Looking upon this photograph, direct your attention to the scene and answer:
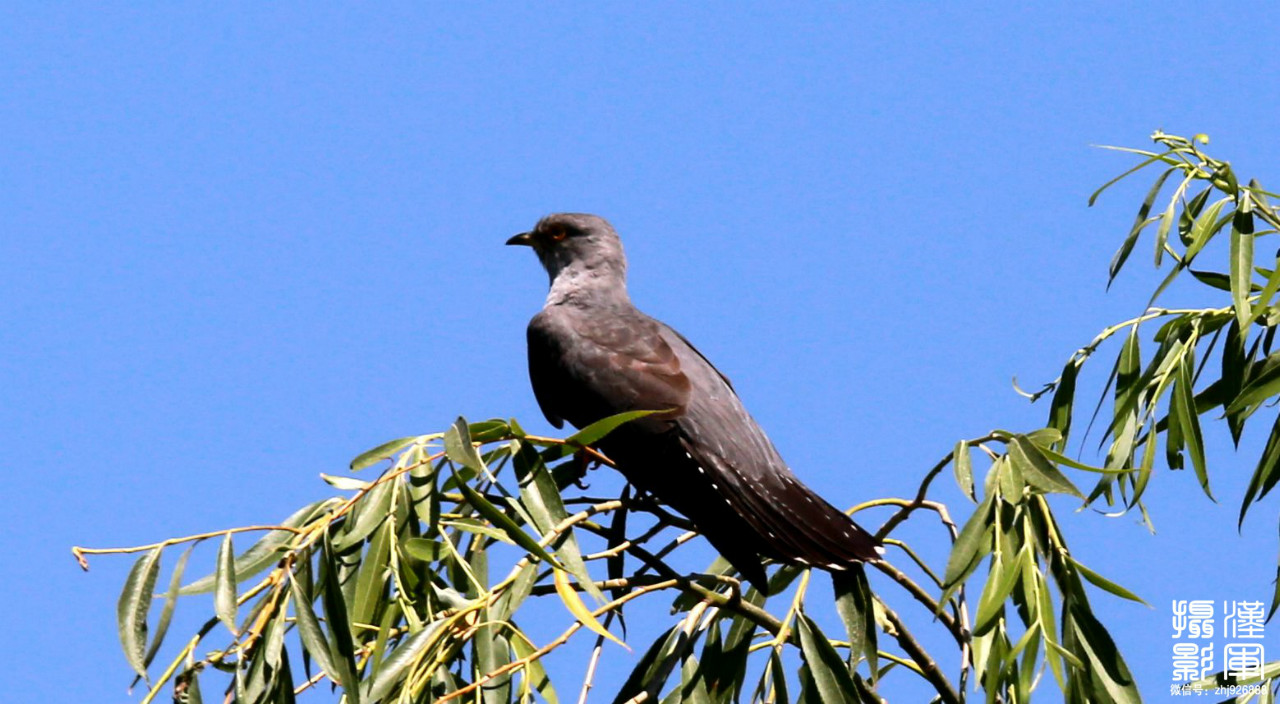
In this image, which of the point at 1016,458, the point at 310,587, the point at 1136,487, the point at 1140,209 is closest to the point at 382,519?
the point at 310,587

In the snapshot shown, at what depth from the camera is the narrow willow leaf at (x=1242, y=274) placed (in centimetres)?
385

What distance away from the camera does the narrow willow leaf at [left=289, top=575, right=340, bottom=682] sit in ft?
9.99

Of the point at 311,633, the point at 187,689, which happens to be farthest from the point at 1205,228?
the point at 187,689

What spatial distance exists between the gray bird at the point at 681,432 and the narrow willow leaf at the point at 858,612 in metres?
0.03

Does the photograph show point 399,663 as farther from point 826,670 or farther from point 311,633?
point 826,670

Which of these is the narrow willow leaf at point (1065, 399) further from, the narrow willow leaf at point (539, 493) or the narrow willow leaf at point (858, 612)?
the narrow willow leaf at point (539, 493)

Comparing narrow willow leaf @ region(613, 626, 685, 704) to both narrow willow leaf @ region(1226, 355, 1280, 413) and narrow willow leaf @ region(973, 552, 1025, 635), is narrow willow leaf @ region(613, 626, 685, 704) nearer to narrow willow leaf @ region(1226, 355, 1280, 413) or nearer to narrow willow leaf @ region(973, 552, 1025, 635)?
narrow willow leaf @ region(973, 552, 1025, 635)

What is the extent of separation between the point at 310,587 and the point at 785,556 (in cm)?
126

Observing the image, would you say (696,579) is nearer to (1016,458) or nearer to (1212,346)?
(1016,458)

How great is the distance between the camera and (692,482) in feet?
14.3

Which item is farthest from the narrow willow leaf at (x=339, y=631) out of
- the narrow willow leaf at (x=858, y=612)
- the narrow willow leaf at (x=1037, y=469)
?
the narrow willow leaf at (x=1037, y=469)

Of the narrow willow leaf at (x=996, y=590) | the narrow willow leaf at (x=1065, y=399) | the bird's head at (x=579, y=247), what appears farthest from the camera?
the bird's head at (x=579, y=247)

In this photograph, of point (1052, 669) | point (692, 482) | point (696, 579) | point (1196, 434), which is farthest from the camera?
point (692, 482)

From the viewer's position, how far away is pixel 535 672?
10.5ft
